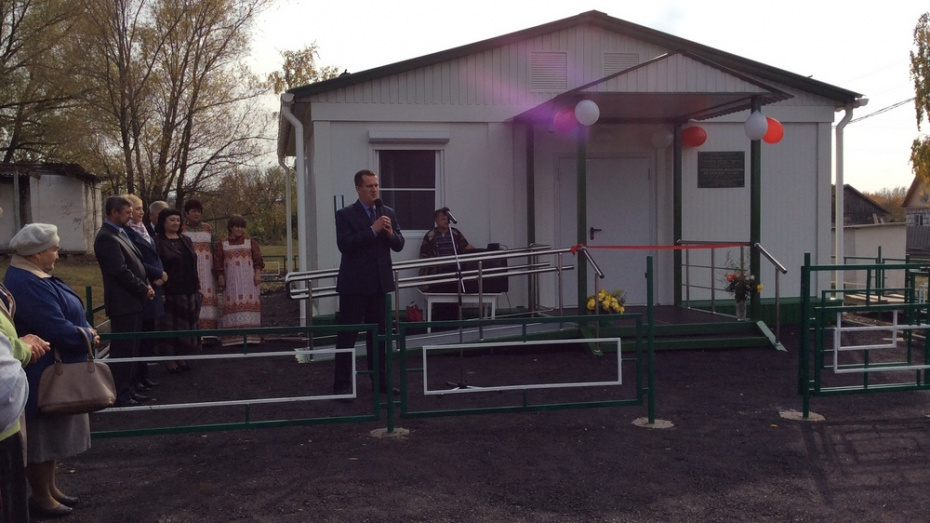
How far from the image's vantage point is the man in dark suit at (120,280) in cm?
630

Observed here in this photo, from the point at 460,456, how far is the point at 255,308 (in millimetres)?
5027

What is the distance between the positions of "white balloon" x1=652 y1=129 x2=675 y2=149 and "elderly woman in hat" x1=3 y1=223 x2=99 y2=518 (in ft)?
26.1

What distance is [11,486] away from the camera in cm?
284

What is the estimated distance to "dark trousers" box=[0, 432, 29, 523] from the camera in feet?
9.29

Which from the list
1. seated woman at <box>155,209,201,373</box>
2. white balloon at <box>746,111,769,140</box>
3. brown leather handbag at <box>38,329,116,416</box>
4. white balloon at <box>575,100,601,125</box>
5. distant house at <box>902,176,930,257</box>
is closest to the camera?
brown leather handbag at <box>38,329,116,416</box>

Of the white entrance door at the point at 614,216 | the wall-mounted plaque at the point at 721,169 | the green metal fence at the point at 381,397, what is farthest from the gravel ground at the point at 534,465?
the wall-mounted plaque at the point at 721,169

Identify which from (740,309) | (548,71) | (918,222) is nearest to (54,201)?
(548,71)

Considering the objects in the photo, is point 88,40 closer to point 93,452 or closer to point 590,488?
point 93,452

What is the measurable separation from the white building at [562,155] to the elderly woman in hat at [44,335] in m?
5.69

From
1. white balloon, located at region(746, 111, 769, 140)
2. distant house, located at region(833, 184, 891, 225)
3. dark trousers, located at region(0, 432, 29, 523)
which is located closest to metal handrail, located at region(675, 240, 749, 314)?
white balloon, located at region(746, 111, 769, 140)

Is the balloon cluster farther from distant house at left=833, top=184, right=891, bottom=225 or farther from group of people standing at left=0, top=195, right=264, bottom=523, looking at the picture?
distant house at left=833, top=184, right=891, bottom=225

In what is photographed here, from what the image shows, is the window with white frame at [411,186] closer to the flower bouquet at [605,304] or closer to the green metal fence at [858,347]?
the flower bouquet at [605,304]

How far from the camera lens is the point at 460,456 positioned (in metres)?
5.14

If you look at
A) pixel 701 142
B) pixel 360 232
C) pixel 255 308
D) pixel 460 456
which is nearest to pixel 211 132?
pixel 255 308
